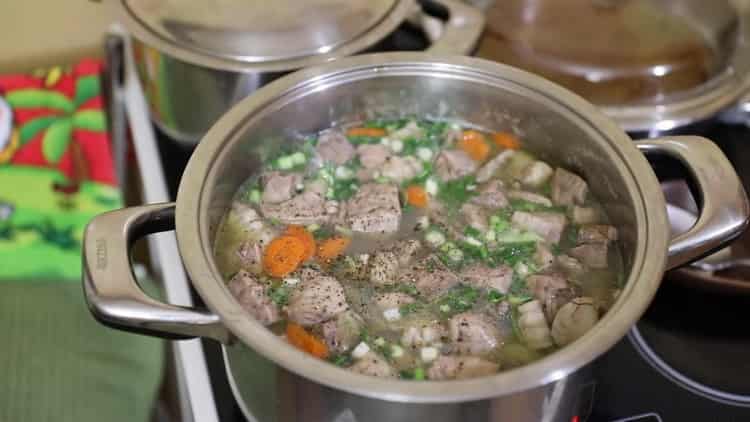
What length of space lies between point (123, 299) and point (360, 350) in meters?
0.24

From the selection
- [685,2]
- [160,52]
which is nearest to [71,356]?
[160,52]

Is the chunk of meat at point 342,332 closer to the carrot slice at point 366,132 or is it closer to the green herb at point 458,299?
the green herb at point 458,299

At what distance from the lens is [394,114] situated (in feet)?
3.53

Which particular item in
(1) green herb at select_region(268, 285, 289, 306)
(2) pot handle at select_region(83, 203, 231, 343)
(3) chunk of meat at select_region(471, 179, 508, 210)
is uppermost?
(2) pot handle at select_region(83, 203, 231, 343)

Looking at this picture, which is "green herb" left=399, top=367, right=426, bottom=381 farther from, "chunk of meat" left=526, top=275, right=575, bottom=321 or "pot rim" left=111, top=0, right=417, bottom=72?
"pot rim" left=111, top=0, right=417, bottom=72

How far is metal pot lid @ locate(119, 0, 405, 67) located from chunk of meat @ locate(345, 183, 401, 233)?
25 cm

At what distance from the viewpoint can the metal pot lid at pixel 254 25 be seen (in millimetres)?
1115

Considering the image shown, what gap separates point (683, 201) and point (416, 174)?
40 cm

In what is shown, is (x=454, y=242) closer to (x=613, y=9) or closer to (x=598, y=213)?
(x=598, y=213)

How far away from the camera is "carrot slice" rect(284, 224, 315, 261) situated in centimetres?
92

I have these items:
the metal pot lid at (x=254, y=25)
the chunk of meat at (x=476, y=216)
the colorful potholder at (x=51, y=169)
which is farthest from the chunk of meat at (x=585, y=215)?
the colorful potholder at (x=51, y=169)

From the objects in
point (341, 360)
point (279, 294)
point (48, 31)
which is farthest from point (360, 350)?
point (48, 31)

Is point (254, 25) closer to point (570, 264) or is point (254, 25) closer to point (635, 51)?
point (570, 264)

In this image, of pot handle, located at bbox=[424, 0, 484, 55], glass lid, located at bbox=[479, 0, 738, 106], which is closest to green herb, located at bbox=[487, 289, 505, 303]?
pot handle, located at bbox=[424, 0, 484, 55]
